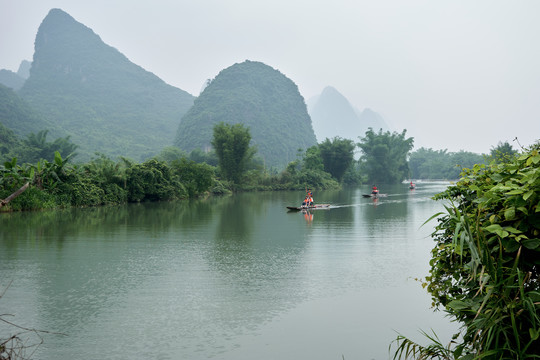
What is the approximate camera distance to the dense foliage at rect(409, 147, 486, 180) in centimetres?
10281

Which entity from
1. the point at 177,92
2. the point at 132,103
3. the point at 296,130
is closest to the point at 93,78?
the point at 132,103

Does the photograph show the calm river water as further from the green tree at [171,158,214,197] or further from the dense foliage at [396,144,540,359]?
the green tree at [171,158,214,197]

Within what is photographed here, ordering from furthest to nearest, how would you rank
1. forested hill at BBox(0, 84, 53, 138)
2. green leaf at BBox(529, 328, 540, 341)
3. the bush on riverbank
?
1. forested hill at BBox(0, 84, 53, 138)
2. the bush on riverbank
3. green leaf at BBox(529, 328, 540, 341)

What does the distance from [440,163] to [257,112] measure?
4545 centimetres

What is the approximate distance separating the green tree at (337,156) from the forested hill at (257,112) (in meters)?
39.6

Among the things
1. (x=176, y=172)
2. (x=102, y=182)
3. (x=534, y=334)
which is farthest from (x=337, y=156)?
(x=534, y=334)

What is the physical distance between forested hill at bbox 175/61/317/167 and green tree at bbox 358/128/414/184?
90.0 feet

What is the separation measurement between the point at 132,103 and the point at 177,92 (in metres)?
26.1

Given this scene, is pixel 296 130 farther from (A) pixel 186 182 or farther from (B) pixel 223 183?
(A) pixel 186 182

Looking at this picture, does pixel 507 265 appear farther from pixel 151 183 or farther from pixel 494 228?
pixel 151 183

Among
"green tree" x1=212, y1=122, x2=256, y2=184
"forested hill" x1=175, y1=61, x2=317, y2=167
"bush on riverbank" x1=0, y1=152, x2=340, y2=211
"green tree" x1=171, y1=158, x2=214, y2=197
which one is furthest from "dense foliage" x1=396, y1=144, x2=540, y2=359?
"forested hill" x1=175, y1=61, x2=317, y2=167

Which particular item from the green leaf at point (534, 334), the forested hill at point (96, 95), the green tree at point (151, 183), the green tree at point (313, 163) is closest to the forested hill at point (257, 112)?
the forested hill at point (96, 95)

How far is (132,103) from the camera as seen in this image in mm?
122688

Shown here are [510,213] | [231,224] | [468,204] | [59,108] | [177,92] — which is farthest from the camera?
[177,92]
